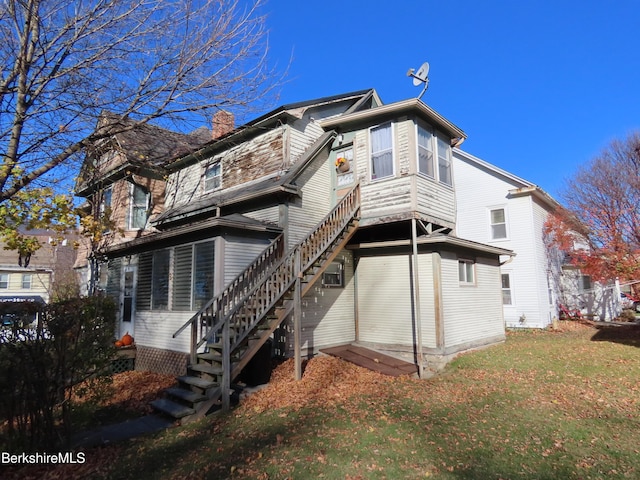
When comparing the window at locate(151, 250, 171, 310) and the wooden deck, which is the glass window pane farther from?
the window at locate(151, 250, 171, 310)

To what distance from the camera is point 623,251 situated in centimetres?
1711

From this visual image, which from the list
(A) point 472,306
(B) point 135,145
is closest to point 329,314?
(A) point 472,306

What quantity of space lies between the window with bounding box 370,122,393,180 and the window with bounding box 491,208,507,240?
10396 mm

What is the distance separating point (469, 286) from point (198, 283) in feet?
25.8

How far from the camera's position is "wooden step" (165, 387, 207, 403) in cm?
683

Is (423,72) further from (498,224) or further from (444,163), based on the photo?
(498,224)

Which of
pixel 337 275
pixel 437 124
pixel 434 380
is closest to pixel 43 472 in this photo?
pixel 434 380

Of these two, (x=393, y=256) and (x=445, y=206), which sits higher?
(x=445, y=206)

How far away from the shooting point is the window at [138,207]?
15266 mm

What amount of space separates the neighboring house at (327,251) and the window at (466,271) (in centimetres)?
6

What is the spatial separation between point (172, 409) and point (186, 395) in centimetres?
31

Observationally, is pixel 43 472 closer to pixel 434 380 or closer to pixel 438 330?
pixel 434 380

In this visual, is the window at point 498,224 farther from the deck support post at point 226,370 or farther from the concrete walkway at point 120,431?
the concrete walkway at point 120,431

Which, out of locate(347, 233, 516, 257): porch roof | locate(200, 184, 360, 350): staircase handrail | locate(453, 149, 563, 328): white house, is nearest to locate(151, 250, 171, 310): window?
locate(200, 184, 360, 350): staircase handrail
